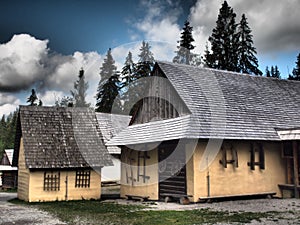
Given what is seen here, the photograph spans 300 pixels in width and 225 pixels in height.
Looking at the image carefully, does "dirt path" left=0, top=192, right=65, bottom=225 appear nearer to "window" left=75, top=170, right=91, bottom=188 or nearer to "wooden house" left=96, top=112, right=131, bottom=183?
"window" left=75, top=170, right=91, bottom=188

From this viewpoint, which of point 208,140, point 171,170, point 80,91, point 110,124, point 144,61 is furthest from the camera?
point 80,91

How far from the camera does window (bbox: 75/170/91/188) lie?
70.7ft

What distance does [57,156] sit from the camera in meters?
21.2

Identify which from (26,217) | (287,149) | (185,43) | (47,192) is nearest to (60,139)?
(47,192)

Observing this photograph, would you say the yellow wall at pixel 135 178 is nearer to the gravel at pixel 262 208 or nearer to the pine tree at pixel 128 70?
the gravel at pixel 262 208

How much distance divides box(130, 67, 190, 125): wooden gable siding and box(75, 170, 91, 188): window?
4.20 m

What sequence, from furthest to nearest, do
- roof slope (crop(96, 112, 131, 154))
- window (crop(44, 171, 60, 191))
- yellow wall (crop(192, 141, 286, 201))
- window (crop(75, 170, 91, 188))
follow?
roof slope (crop(96, 112, 131, 154)) < window (crop(75, 170, 91, 188)) < window (crop(44, 171, 60, 191)) < yellow wall (crop(192, 141, 286, 201))

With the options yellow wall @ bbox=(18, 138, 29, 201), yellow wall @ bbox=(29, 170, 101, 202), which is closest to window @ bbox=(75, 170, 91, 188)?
yellow wall @ bbox=(29, 170, 101, 202)

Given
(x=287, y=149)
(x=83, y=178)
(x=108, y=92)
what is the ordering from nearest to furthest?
1. (x=287, y=149)
2. (x=83, y=178)
3. (x=108, y=92)

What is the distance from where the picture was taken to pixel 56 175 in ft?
68.9

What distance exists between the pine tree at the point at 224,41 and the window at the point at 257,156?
923 inches

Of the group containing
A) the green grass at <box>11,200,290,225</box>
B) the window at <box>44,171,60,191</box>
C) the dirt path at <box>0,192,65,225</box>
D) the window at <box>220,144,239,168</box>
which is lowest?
the dirt path at <box>0,192,65,225</box>

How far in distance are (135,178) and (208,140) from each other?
580 centimetres

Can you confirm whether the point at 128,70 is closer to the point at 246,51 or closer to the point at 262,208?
the point at 246,51
